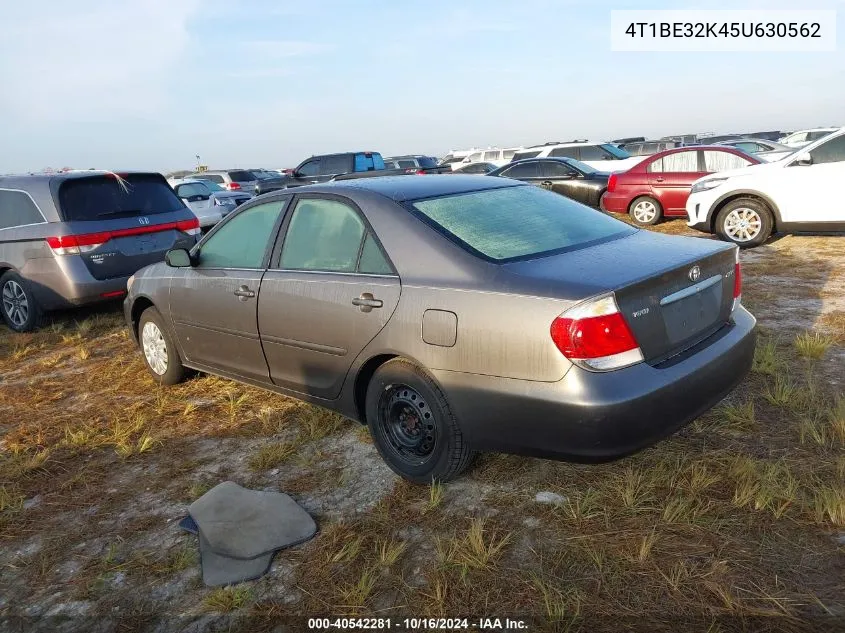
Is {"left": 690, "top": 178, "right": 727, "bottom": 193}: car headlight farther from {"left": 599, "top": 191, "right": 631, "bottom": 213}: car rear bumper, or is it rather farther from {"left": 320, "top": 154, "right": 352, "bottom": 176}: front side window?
{"left": 320, "top": 154, "right": 352, "bottom": 176}: front side window

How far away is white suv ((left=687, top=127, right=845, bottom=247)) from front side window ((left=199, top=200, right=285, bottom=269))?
727cm

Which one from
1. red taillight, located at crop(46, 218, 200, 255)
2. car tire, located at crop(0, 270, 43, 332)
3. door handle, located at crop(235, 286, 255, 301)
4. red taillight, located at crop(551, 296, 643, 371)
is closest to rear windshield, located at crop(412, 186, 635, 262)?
red taillight, located at crop(551, 296, 643, 371)

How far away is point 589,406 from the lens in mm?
2479

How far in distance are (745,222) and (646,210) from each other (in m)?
3.01

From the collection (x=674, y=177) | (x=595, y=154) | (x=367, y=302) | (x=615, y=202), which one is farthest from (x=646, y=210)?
(x=367, y=302)

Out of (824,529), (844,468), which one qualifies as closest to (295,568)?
(824,529)

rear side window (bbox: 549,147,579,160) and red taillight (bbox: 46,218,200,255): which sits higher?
rear side window (bbox: 549,147,579,160)

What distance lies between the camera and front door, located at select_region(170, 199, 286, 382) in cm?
391

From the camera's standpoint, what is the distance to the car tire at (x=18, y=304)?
687 centimetres

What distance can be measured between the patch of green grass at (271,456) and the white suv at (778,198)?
7.66m

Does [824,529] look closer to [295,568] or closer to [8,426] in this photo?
[295,568]

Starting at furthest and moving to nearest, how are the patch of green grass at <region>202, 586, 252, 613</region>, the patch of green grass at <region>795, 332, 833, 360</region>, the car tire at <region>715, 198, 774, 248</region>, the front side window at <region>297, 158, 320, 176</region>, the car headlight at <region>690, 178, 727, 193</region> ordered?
1. the front side window at <region>297, 158, 320, 176</region>
2. the car headlight at <region>690, 178, 727, 193</region>
3. the car tire at <region>715, 198, 774, 248</region>
4. the patch of green grass at <region>795, 332, 833, 360</region>
5. the patch of green grass at <region>202, 586, 252, 613</region>

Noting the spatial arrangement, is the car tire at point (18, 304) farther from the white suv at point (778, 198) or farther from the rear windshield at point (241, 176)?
the rear windshield at point (241, 176)

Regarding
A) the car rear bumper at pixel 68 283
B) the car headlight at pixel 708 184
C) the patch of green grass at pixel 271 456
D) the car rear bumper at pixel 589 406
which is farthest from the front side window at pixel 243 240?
the car headlight at pixel 708 184
